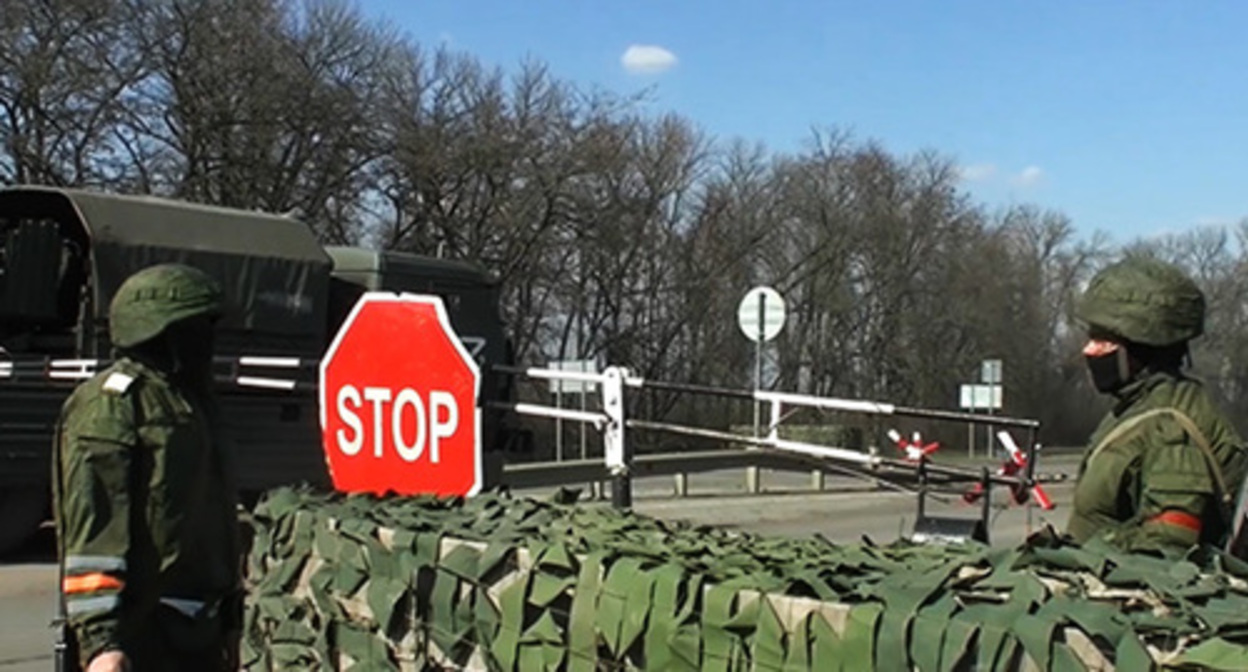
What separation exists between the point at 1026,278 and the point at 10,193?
157 feet

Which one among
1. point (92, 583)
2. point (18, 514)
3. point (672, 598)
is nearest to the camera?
point (672, 598)

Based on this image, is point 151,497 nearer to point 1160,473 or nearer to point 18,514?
point 1160,473

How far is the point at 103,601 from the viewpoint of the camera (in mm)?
3535

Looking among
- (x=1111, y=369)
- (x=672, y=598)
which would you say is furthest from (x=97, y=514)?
(x=1111, y=369)

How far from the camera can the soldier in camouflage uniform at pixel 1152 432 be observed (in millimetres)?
3373

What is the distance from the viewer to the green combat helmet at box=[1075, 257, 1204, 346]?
345 centimetres

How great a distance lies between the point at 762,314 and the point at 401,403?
13.2 meters

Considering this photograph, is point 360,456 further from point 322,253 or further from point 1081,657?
point 322,253

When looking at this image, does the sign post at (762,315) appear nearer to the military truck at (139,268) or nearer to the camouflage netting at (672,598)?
the military truck at (139,268)

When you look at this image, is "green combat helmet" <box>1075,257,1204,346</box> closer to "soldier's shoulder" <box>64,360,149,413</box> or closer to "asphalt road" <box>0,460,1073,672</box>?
"soldier's shoulder" <box>64,360,149,413</box>

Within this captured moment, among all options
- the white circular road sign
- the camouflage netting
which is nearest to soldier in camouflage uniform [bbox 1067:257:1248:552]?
the camouflage netting

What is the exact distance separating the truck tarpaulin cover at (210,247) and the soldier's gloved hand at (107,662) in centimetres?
1080

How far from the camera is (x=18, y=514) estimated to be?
45.4 ft

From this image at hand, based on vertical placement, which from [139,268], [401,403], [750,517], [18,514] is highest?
[139,268]
